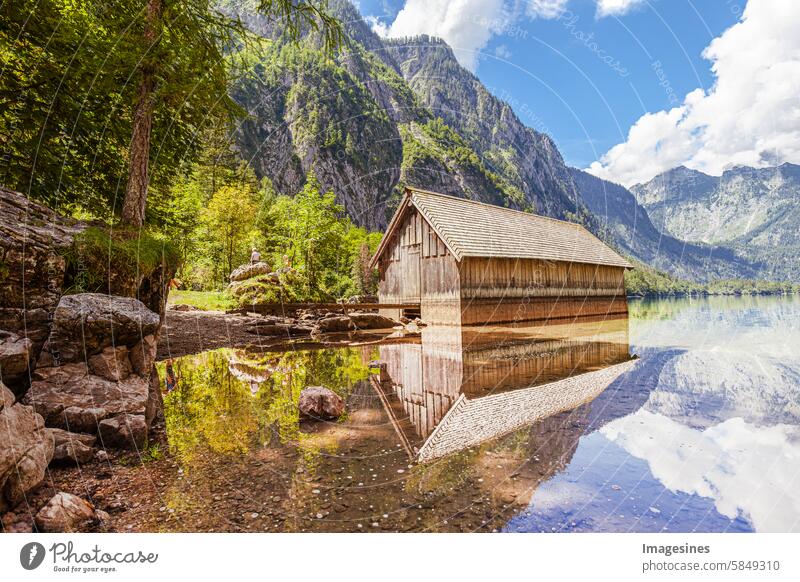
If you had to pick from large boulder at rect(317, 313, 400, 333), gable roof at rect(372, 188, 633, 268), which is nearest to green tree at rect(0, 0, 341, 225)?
large boulder at rect(317, 313, 400, 333)

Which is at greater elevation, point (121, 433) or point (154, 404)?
point (121, 433)

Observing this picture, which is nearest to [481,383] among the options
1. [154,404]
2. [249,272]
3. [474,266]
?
[154,404]

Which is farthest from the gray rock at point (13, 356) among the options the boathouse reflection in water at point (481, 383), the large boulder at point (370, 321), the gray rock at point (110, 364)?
the large boulder at point (370, 321)

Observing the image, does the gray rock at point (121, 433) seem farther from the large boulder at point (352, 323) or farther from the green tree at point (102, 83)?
the large boulder at point (352, 323)

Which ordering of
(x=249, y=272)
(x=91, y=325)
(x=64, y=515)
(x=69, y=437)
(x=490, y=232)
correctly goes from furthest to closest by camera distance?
1. (x=249, y=272)
2. (x=490, y=232)
3. (x=91, y=325)
4. (x=69, y=437)
5. (x=64, y=515)

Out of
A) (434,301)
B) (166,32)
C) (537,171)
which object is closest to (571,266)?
(434,301)

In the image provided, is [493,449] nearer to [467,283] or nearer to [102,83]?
[102,83]

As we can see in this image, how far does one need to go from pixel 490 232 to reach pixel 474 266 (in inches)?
143

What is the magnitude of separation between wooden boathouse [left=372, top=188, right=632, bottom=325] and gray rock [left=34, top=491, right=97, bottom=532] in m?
17.2

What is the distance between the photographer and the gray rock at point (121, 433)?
4617mm

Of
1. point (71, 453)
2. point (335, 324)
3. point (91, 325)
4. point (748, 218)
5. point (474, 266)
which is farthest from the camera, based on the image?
point (474, 266)

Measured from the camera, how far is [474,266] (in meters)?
20.4

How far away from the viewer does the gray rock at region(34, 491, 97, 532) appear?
300cm
